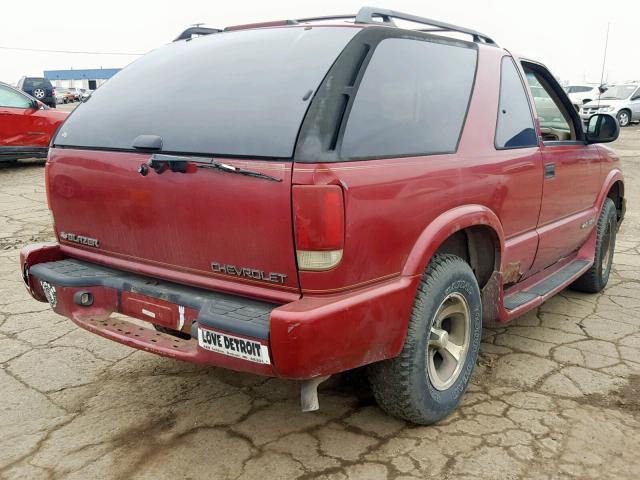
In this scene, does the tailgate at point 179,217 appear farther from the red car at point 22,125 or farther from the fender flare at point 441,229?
the red car at point 22,125

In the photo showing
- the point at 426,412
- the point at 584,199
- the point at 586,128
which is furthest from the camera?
the point at 586,128

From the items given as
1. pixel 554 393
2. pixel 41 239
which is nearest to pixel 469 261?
pixel 554 393

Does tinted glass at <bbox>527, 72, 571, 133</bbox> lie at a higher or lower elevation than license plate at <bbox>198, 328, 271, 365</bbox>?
higher

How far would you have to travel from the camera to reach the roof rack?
2621 millimetres

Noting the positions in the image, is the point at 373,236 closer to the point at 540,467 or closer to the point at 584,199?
the point at 540,467

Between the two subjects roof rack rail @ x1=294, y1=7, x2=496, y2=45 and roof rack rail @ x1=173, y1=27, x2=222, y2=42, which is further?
roof rack rail @ x1=173, y1=27, x2=222, y2=42

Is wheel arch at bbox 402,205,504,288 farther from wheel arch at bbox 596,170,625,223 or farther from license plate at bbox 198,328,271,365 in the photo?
wheel arch at bbox 596,170,625,223

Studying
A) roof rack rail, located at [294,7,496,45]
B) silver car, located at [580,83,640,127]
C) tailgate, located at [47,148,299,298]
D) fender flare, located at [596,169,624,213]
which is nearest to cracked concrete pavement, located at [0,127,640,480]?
tailgate, located at [47,148,299,298]

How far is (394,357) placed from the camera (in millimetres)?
2432

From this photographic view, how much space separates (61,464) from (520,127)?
2763 mm

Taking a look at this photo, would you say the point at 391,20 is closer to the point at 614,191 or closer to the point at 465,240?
the point at 465,240

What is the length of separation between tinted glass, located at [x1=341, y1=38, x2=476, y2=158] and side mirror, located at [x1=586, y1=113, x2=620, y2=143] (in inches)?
54.8

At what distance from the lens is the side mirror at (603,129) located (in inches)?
152

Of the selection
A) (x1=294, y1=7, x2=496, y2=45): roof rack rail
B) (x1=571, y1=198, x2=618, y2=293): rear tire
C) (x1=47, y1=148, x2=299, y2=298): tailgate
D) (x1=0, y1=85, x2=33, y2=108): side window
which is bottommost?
(x1=571, y1=198, x2=618, y2=293): rear tire
